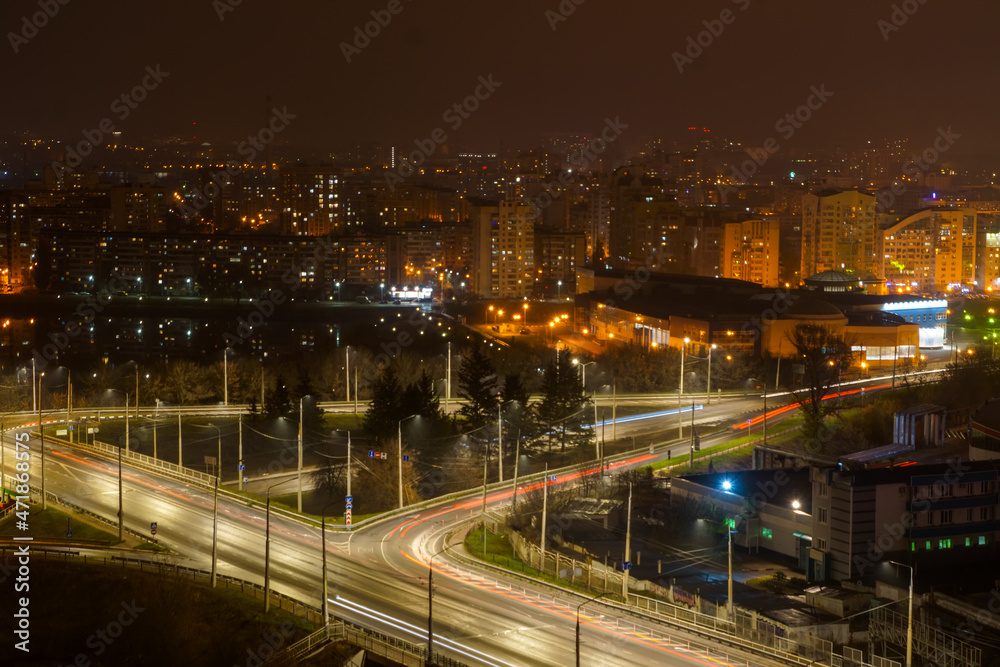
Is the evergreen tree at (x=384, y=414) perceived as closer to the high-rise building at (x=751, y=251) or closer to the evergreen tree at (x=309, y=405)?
the evergreen tree at (x=309, y=405)

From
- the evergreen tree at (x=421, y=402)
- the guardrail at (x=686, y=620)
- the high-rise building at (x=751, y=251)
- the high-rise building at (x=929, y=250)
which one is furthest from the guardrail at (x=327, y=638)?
the high-rise building at (x=929, y=250)

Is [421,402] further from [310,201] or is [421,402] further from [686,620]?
[310,201]

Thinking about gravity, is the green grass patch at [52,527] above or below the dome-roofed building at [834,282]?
below

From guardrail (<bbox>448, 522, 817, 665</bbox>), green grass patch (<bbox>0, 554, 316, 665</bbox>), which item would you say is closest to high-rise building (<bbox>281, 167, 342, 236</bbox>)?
green grass patch (<bbox>0, 554, 316, 665</bbox>)

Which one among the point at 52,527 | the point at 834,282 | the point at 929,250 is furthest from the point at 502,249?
the point at 52,527

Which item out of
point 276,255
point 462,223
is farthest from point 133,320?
point 462,223
